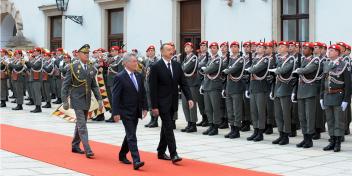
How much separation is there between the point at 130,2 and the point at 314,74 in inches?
477

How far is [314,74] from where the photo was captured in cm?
1059

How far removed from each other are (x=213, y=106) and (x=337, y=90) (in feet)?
9.98

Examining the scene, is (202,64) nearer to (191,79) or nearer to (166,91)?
(191,79)

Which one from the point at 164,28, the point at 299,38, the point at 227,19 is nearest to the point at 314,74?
the point at 299,38

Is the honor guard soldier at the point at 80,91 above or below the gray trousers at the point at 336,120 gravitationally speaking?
above

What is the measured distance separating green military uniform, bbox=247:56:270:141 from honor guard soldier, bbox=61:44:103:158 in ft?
10.8

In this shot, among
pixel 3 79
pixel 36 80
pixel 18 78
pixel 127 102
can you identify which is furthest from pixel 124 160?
pixel 3 79

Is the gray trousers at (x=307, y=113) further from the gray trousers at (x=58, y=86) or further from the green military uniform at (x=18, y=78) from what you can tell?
the gray trousers at (x=58, y=86)

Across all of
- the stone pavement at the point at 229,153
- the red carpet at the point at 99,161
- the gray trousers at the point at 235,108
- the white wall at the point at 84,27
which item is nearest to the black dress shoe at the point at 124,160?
the red carpet at the point at 99,161

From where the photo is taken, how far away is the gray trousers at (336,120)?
10.1 meters

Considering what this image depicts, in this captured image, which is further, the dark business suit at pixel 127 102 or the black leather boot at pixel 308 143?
the black leather boot at pixel 308 143

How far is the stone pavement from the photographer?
822 centimetres

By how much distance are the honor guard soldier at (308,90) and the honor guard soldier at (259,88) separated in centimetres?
82

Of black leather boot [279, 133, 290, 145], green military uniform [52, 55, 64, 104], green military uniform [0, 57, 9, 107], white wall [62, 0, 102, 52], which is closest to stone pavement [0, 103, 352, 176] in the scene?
black leather boot [279, 133, 290, 145]
